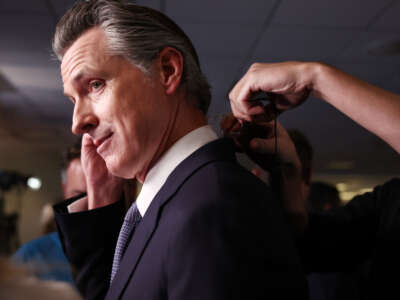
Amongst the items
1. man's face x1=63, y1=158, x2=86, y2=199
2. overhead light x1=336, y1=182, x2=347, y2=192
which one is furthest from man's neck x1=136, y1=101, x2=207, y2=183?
overhead light x1=336, y1=182, x2=347, y2=192

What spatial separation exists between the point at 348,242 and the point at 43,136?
22.7ft

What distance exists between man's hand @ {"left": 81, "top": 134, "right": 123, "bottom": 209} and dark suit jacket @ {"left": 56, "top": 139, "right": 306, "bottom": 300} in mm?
387

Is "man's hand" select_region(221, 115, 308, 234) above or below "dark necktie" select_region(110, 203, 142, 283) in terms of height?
above

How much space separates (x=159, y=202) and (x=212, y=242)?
19 centimetres

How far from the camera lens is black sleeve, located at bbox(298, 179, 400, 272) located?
3.35 feet

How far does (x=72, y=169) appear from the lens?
6.10 feet

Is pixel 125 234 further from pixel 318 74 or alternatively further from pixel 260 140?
pixel 318 74

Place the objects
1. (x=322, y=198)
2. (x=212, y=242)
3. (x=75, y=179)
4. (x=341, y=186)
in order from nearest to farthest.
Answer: (x=212, y=242) < (x=75, y=179) < (x=322, y=198) < (x=341, y=186)

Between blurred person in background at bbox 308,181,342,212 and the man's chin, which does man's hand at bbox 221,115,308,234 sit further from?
blurred person in background at bbox 308,181,342,212

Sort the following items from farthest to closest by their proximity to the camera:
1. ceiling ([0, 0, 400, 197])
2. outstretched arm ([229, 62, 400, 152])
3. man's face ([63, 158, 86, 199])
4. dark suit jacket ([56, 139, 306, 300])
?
1. ceiling ([0, 0, 400, 197])
2. man's face ([63, 158, 86, 199])
3. outstretched arm ([229, 62, 400, 152])
4. dark suit jacket ([56, 139, 306, 300])

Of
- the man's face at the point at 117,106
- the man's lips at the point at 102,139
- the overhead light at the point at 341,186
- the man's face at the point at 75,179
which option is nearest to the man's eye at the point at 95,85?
the man's face at the point at 117,106

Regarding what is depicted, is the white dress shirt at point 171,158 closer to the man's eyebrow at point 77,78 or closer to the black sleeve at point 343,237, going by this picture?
the man's eyebrow at point 77,78

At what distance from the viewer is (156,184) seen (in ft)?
2.60

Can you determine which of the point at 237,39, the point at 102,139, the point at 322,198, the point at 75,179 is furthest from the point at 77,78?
the point at 322,198
